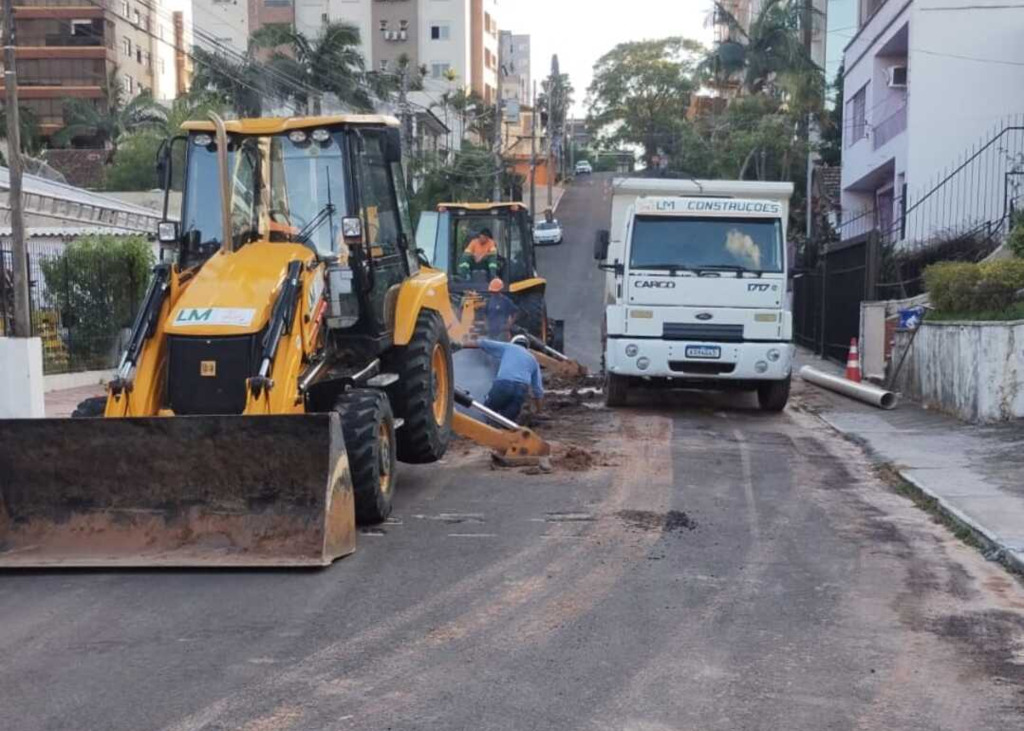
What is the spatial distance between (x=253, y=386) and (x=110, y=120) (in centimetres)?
5827

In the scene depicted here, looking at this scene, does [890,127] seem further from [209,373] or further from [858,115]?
[209,373]

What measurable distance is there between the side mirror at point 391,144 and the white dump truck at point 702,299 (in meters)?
6.24

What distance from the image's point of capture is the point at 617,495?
32.7 ft

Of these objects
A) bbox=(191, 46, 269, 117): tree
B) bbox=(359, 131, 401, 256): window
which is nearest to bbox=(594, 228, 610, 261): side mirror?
bbox=(359, 131, 401, 256): window

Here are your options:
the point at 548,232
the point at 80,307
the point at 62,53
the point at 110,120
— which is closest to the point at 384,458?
the point at 80,307

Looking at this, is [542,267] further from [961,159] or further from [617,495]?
[617,495]

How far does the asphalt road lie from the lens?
5129 millimetres

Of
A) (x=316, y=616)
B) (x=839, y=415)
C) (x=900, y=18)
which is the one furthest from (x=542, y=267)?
(x=316, y=616)

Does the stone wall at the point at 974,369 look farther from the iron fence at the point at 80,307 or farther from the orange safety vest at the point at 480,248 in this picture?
the iron fence at the point at 80,307

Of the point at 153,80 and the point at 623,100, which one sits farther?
the point at 623,100

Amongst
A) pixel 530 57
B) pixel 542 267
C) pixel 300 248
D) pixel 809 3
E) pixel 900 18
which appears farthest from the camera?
pixel 530 57

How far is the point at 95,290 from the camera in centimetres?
2114

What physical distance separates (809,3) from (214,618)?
4486 cm

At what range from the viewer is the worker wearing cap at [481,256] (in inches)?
758
